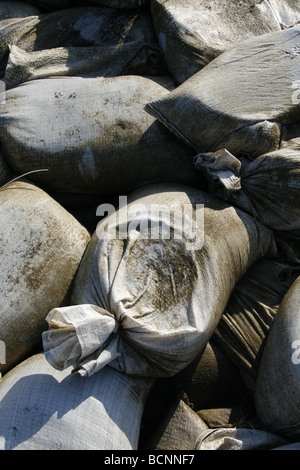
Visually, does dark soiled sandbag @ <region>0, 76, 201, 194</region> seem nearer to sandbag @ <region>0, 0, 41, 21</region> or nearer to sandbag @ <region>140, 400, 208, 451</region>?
sandbag @ <region>0, 0, 41, 21</region>

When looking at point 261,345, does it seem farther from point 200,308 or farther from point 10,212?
point 10,212

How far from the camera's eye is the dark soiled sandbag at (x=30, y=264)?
1698 millimetres

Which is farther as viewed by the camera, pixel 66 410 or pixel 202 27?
pixel 202 27

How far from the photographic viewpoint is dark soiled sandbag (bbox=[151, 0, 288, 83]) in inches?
83.4

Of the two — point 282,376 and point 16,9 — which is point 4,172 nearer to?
point 16,9

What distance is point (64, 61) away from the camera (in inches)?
86.7

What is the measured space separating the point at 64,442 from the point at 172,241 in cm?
70

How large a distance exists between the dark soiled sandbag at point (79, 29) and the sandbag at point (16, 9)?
11 cm

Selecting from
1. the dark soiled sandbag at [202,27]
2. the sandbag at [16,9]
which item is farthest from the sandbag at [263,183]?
the sandbag at [16,9]

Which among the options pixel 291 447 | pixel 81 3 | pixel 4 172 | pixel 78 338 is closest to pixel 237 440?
pixel 291 447

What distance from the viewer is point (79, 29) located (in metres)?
2.33

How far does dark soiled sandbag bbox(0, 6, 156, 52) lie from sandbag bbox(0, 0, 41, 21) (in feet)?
0.36

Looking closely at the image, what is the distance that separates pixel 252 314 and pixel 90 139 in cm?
89

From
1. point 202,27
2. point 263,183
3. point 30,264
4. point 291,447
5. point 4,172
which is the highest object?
point 202,27
